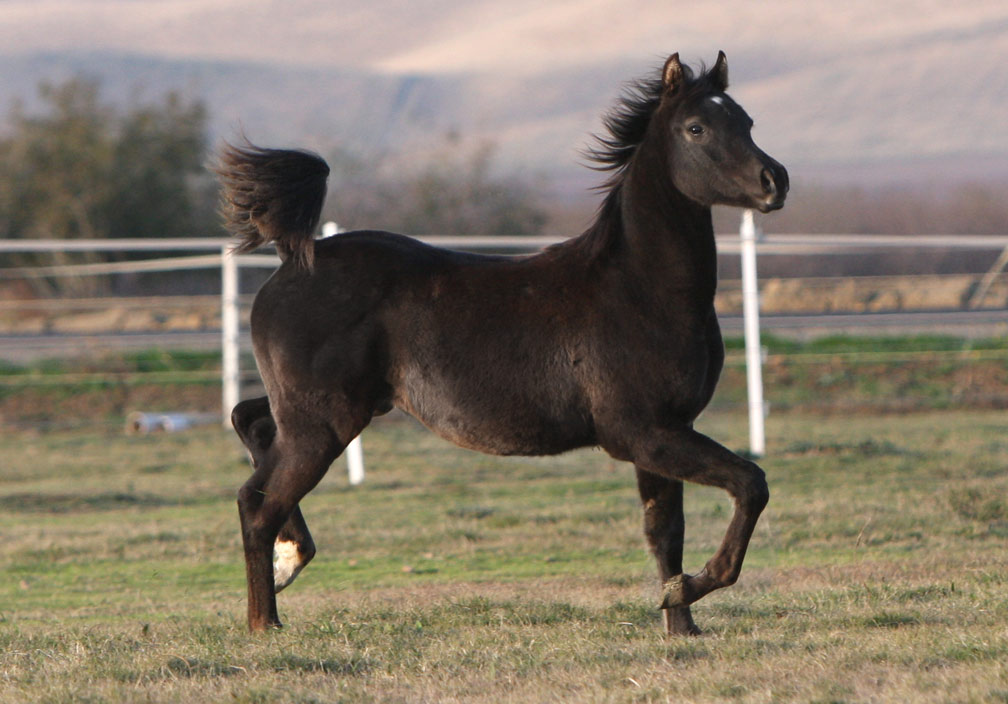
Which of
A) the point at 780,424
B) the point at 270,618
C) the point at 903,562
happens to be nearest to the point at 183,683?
the point at 270,618

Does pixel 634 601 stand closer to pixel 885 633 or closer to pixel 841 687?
pixel 885 633

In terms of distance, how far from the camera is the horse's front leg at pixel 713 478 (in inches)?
181

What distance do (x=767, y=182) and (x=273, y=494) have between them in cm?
222

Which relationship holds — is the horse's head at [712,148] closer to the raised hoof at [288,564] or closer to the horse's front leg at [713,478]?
the horse's front leg at [713,478]

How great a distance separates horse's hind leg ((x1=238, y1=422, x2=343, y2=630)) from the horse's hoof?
1369mm

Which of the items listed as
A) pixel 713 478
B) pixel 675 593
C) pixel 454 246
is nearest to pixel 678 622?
pixel 675 593

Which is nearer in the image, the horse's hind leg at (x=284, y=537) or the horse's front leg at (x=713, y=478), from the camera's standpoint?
the horse's front leg at (x=713, y=478)

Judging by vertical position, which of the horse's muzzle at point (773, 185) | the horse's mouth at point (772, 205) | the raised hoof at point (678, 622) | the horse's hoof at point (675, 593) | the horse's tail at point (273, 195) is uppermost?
the horse's muzzle at point (773, 185)

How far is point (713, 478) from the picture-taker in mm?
4633

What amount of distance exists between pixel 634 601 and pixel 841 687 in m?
1.83

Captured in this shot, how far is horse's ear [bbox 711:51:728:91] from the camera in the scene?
5.12m

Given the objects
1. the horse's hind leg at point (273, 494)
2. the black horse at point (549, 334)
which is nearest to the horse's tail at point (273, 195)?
the black horse at point (549, 334)

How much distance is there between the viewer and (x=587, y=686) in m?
4.11

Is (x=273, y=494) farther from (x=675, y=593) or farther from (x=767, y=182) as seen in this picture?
(x=767, y=182)
